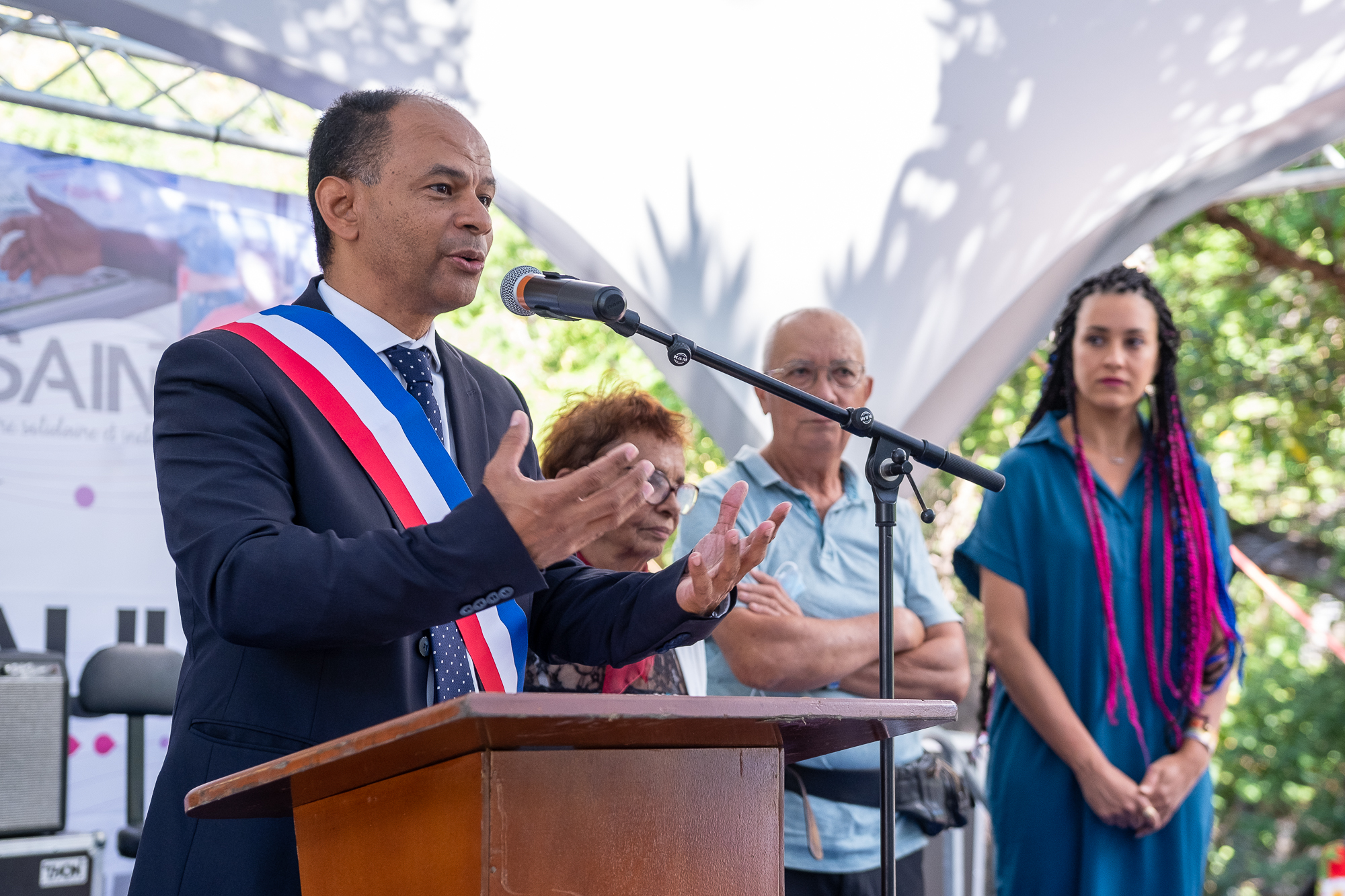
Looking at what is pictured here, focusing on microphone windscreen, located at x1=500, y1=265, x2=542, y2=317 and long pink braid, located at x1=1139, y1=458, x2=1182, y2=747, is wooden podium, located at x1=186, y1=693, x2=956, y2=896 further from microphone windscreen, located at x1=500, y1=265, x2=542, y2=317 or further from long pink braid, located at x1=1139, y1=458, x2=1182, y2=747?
long pink braid, located at x1=1139, y1=458, x2=1182, y2=747

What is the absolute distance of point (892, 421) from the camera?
433cm

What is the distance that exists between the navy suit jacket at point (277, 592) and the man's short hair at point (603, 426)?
0.92 meters

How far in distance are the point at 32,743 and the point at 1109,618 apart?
302cm

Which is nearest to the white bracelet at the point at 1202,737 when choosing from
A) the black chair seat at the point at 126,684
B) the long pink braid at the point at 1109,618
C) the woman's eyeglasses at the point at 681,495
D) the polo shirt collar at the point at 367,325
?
the long pink braid at the point at 1109,618

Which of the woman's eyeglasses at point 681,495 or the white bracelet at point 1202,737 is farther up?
the woman's eyeglasses at point 681,495

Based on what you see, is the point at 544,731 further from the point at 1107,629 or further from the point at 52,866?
the point at 52,866

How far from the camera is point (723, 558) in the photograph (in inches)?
61.3

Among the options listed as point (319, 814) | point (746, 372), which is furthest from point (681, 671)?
point (319, 814)

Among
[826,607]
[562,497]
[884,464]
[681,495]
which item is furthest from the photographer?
[826,607]

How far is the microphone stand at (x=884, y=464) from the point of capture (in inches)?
70.8

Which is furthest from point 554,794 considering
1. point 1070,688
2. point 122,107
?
point 122,107

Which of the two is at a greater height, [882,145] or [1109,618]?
[882,145]

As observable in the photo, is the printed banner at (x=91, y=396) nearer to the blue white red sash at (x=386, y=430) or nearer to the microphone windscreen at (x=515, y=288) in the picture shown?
the blue white red sash at (x=386, y=430)

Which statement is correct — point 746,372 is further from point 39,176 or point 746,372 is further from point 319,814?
point 39,176
